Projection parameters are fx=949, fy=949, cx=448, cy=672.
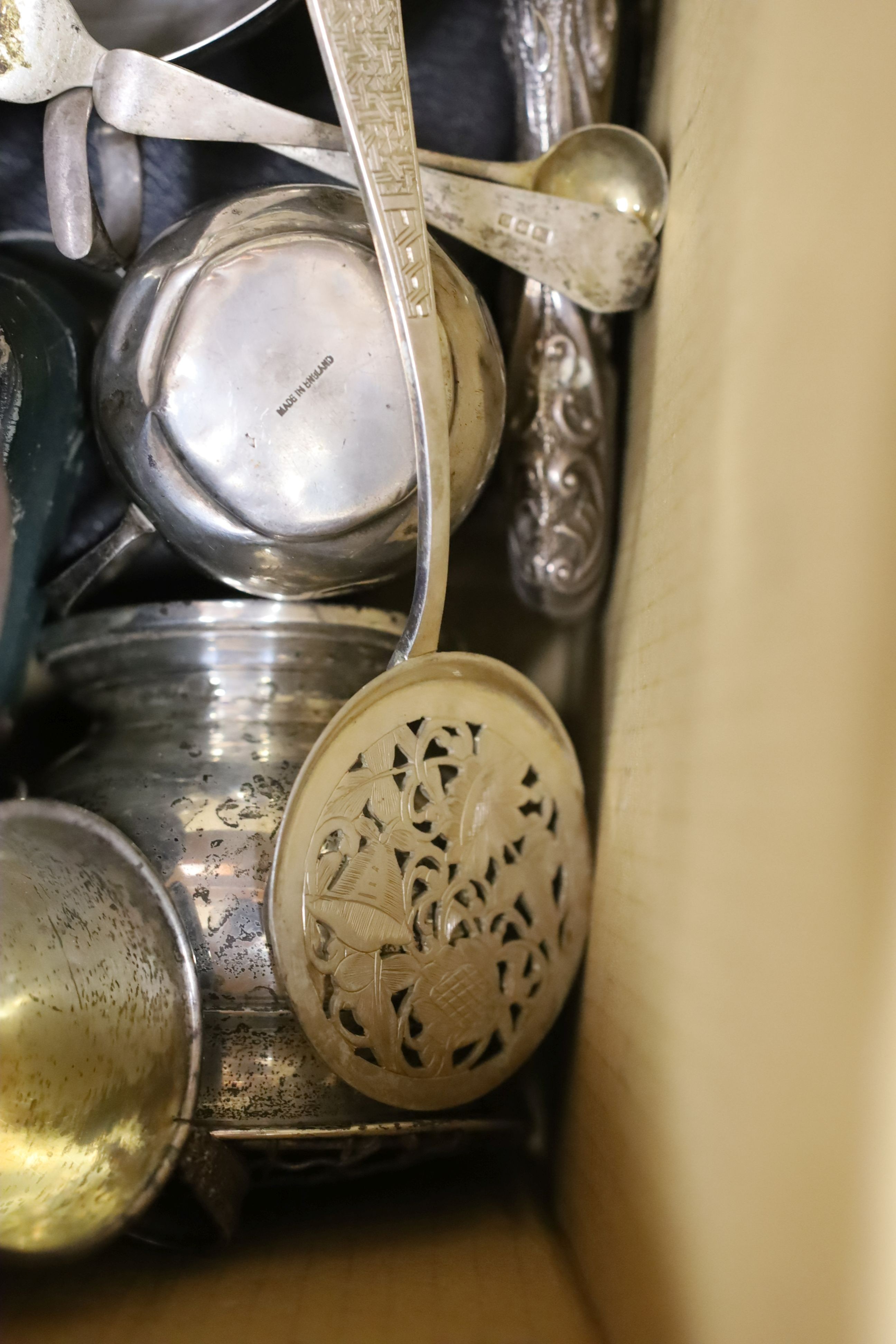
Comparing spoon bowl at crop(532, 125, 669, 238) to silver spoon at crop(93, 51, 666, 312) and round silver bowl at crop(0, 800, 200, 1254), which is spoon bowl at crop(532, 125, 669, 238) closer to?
silver spoon at crop(93, 51, 666, 312)

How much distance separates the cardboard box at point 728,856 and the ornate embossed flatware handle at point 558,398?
0.07ft

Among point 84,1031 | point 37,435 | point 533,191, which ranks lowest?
point 84,1031

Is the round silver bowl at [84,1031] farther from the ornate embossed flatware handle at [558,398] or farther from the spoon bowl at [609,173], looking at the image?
the spoon bowl at [609,173]

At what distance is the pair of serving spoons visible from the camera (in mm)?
407

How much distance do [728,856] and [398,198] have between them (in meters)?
0.28

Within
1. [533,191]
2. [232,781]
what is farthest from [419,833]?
[533,191]

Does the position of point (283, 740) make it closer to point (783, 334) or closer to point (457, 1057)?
point (457, 1057)

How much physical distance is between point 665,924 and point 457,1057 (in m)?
0.14

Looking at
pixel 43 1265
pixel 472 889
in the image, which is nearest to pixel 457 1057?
pixel 472 889

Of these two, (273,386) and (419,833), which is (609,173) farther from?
(419,833)

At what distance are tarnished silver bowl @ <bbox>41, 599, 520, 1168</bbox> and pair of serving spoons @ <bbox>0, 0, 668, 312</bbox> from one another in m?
0.19

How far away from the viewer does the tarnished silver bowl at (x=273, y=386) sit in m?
0.40

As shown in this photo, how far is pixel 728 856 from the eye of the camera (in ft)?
1.02

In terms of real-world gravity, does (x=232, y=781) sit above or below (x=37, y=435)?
below
